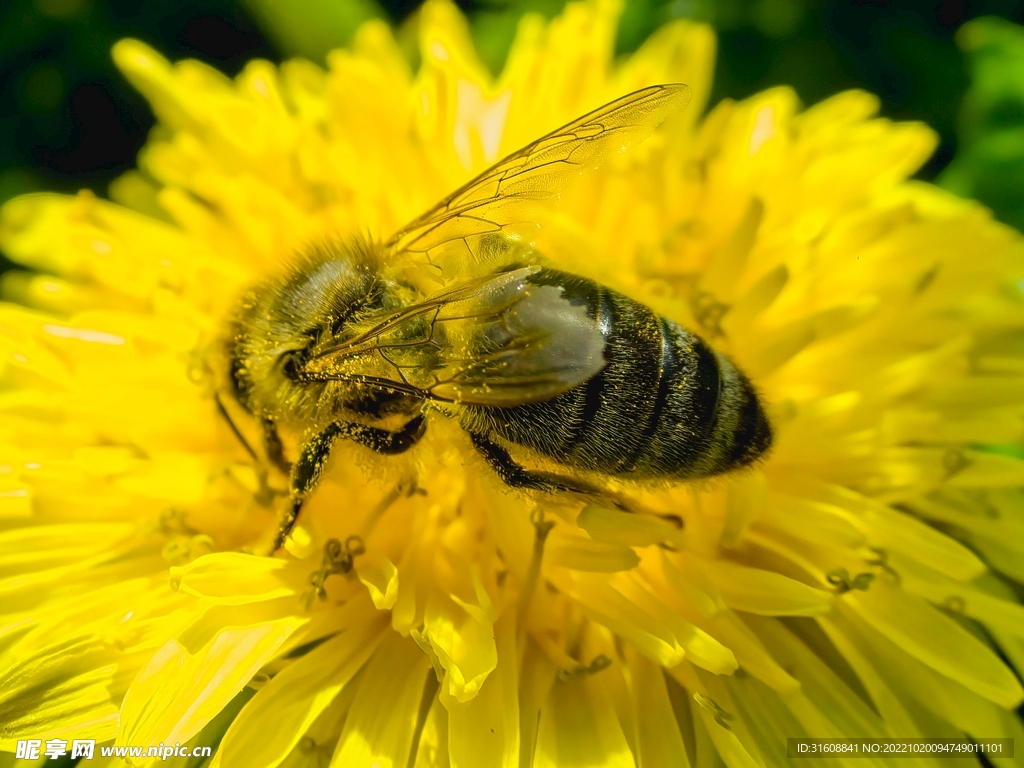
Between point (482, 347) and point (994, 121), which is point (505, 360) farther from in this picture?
point (994, 121)

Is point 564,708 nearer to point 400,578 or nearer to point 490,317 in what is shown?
point 400,578

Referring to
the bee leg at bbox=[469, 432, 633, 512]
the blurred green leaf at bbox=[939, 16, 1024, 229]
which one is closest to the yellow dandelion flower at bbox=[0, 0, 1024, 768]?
the bee leg at bbox=[469, 432, 633, 512]

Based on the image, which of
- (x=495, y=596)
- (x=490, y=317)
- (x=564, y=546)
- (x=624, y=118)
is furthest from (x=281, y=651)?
(x=624, y=118)

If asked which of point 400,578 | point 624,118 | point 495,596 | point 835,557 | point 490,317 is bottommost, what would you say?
point 835,557

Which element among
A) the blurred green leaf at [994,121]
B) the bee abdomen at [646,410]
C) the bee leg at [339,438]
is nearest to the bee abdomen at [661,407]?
the bee abdomen at [646,410]

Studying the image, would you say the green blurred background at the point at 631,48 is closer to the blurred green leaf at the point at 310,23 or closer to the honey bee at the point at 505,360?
the blurred green leaf at the point at 310,23

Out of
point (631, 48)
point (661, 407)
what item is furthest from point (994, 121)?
point (661, 407)

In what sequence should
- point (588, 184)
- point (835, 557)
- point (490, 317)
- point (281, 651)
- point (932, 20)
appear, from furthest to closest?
point (932, 20) < point (588, 184) < point (835, 557) < point (281, 651) < point (490, 317)
